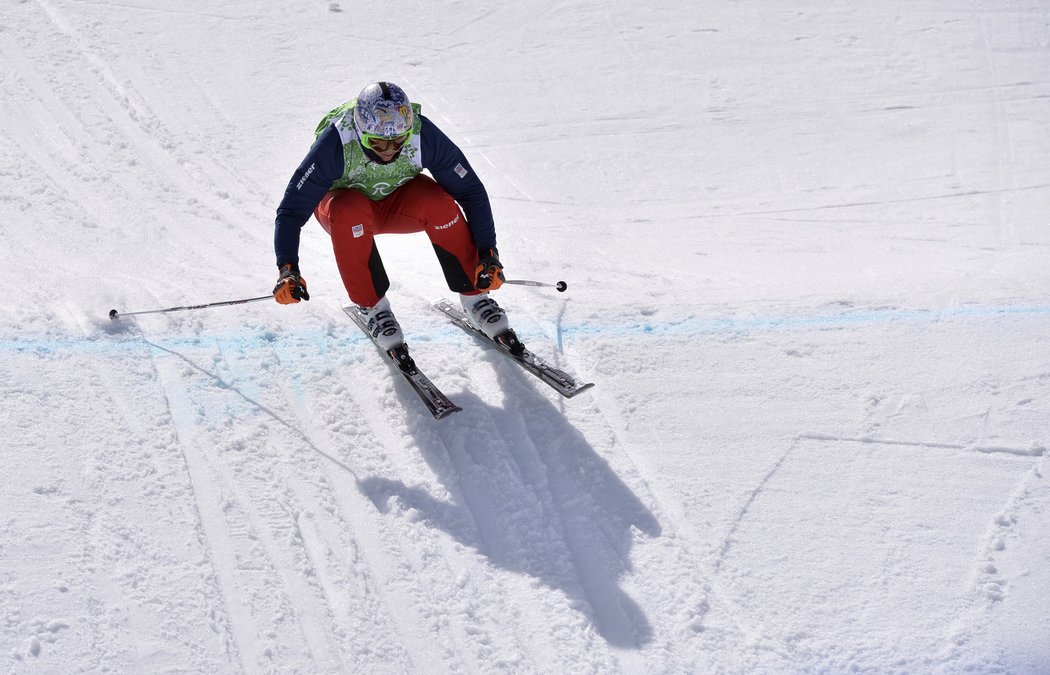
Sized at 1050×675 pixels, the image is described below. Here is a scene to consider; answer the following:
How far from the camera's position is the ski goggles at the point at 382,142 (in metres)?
4.64

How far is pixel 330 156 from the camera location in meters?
4.77

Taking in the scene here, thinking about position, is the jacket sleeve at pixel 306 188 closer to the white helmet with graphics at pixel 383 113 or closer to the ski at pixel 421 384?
the white helmet with graphics at pixel 383 113

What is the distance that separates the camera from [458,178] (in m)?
5.09

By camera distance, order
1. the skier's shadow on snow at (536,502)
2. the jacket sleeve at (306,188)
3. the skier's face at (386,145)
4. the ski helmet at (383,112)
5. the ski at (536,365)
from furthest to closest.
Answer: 1. the ski at (536,365)
2. the jacket sleeve at (306,188)
3. the skier's face at (386,145)
4. the ski helmet at (383,112)
5. the skier's shadow on snow at (536,502)

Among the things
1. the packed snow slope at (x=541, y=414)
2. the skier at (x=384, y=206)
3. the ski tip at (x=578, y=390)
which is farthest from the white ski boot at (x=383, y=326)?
the ski tip at (x=578, y=390)

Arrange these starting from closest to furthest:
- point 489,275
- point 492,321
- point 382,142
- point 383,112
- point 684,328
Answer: point 383,112, point 382,142, point 489,275, point 492,321, point 684,328

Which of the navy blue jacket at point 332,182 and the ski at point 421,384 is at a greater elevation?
the navy blue jacket at point 332,182

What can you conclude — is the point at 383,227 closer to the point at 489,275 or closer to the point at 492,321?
the point at 489,275

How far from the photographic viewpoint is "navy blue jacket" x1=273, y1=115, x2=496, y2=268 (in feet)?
15.7

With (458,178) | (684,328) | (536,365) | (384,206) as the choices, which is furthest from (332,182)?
(684,328)

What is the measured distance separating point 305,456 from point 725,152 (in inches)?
227

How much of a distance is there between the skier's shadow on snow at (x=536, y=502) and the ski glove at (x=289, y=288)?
742mm

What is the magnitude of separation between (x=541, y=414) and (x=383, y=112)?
5.40ft

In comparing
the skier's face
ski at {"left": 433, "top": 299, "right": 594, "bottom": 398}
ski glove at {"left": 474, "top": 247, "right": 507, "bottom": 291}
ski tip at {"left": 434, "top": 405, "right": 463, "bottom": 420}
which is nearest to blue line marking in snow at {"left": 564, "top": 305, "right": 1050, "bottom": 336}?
ski at {"left": 433, "top": 299, "right": 594, "bottom": 398}
